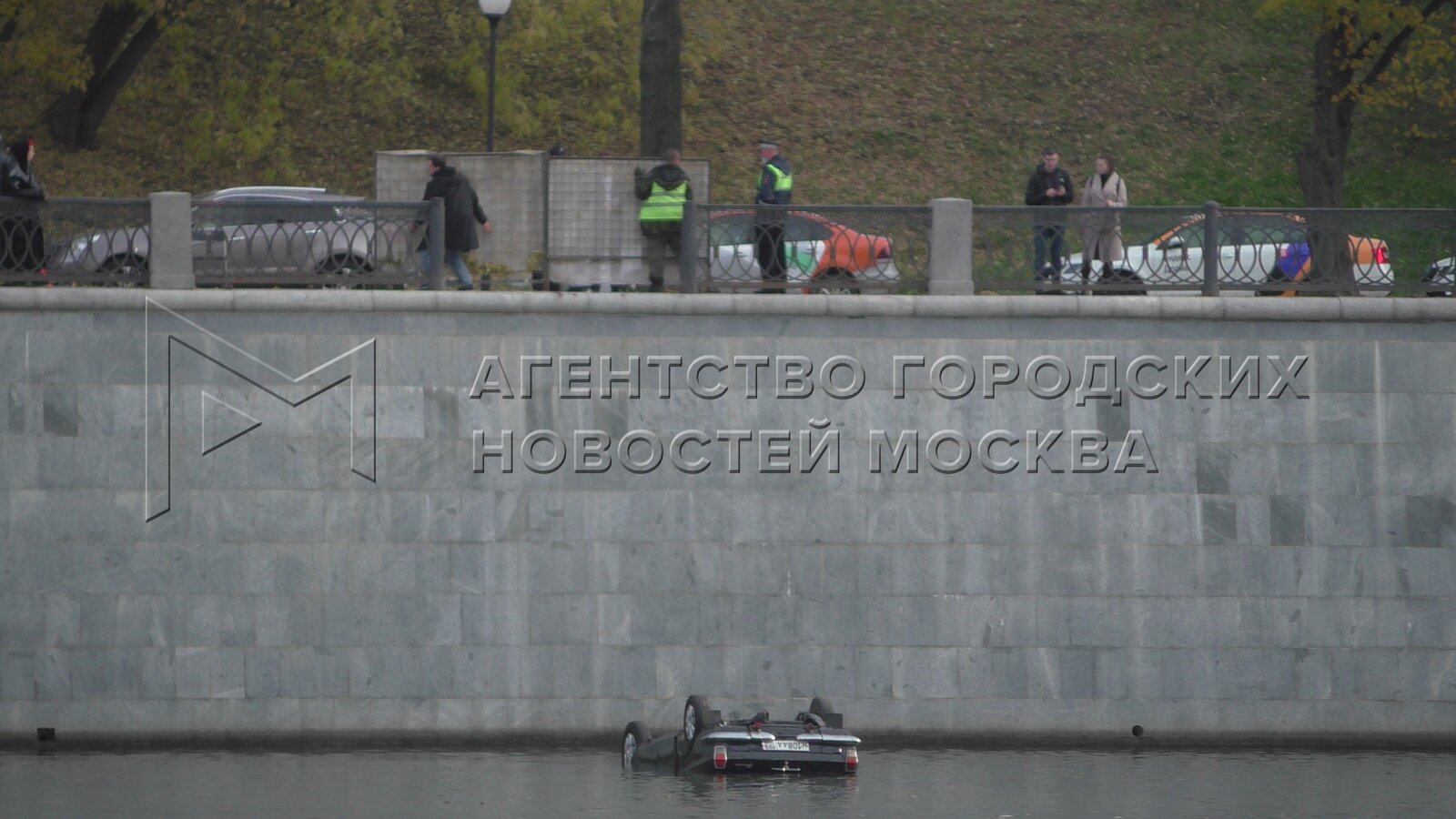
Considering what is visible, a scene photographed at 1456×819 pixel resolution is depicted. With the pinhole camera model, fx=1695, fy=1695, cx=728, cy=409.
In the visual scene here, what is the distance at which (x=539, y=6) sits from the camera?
24.3m

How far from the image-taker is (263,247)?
1373 centimetres

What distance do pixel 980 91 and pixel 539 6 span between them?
9130mm

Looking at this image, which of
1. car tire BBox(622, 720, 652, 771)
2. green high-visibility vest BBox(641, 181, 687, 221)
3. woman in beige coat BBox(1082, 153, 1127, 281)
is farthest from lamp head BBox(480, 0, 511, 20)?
car tire BBox(622, 720, 652, 771)

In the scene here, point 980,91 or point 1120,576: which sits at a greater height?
→ point 980,91

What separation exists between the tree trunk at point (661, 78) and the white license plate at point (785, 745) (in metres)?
8.58

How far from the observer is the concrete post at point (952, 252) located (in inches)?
552

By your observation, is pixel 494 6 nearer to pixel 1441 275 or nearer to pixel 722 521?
pixel 722 521

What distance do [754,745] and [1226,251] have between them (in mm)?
5814

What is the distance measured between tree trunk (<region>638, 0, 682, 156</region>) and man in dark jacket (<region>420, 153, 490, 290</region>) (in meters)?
4.69

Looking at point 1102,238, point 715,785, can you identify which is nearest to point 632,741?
point 715,785

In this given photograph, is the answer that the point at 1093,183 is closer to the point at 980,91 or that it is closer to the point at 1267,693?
the point at 1267,693

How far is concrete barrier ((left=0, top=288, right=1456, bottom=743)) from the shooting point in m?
13.5

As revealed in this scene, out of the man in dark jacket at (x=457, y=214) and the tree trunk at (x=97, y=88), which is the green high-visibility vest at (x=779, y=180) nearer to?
the man in dark jacket at (x=457, y=214)

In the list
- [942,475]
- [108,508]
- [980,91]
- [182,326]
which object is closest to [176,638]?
[108,508]
